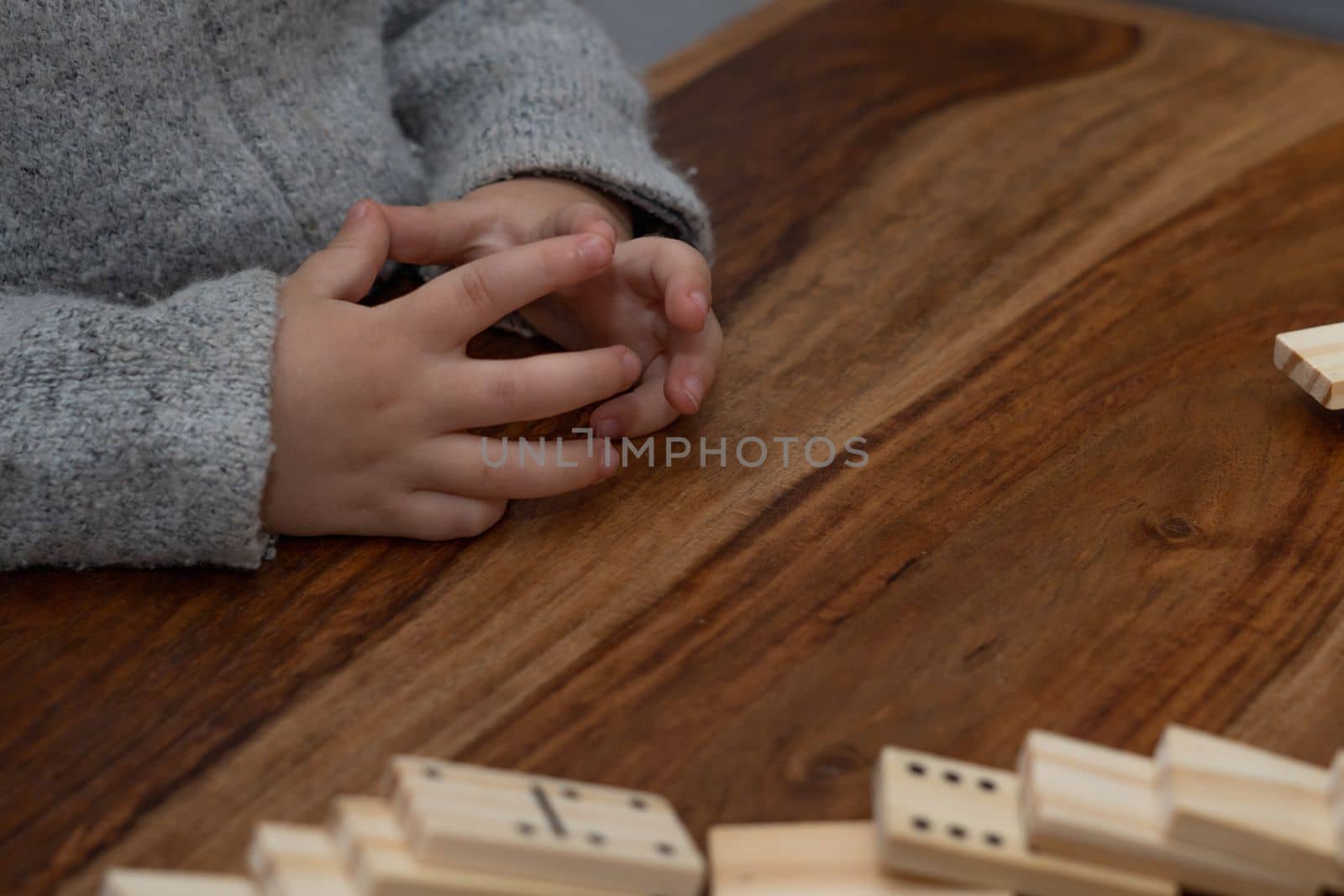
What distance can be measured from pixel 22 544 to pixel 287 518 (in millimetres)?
108

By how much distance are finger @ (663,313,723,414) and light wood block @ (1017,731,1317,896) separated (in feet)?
0.86

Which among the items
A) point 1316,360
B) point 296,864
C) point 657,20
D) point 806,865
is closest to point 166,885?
point 296,864

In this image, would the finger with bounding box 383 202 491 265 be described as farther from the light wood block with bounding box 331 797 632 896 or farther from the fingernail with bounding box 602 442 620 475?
the light wood block with bounding box 331 797 632 896

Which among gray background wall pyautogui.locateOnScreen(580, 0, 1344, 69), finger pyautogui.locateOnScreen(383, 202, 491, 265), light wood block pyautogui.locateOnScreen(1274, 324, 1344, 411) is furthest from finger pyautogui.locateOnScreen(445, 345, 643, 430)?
gray background wall pyautogui.locateOnScreen(580, 0, 1344, 69)

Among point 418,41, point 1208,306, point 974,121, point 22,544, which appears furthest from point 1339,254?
point 22,544

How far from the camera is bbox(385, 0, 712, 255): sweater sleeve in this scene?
733mm

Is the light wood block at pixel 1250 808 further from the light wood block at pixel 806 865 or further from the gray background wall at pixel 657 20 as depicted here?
the gray background wall at pixel 657 20

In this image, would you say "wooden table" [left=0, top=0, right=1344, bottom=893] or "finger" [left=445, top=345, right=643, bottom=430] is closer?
"wooden table" [left=0, top=0, right=1344, bottom=893]

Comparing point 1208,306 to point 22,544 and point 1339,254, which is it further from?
point 22,544

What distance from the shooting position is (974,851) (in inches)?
16.4

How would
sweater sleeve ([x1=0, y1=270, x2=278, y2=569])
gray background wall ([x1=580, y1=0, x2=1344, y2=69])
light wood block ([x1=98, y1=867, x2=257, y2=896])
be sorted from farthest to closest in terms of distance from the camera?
1. gray background wall ([x1=580, y1=0, x2=1344, y2=69])
2. sweater sleeve ([x1=0, y1=270, x2=278, y2=569])
3. light wood block ([x1=98, y1=867, x2=257, y2=896])

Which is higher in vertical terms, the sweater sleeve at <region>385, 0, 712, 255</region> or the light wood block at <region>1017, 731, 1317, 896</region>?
the sweater sleeve at <region>385, 0, 712, 255</region>

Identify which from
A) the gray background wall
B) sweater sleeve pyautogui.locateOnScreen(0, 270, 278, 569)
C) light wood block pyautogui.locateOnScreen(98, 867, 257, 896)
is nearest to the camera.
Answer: light wood block pyautogui.locateOnScreen(98, 867, 257, 896)

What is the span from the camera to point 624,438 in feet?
2.14
